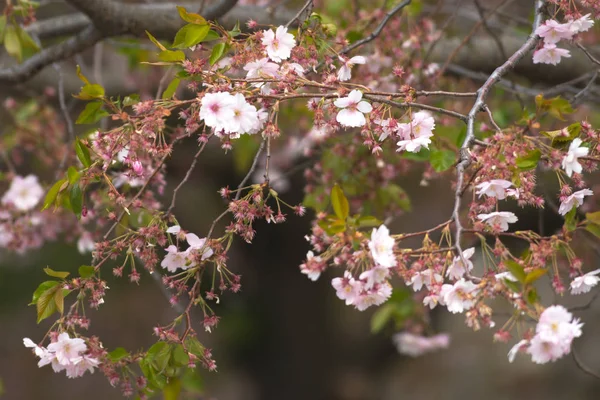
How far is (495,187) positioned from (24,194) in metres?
1.47

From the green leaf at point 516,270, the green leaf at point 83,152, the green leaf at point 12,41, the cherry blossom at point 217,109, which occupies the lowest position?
the green leaf at point 12,41

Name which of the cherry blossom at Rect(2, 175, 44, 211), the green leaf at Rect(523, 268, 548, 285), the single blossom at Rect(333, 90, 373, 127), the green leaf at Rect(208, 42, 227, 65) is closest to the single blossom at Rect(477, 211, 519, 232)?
the green leaf at Rect(523, 268, 548, 285)

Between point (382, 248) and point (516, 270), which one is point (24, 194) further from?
point (516, 270)

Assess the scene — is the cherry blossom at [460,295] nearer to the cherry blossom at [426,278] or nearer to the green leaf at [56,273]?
the cherry blossom at [426,278]

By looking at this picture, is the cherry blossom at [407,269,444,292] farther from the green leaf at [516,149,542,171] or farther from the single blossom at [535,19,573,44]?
the single blossom at [535,19,573,44]

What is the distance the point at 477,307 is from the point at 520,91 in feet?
3.50

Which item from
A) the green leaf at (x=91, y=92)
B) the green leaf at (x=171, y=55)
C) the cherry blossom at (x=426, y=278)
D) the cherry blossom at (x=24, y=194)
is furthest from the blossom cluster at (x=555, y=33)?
the cherry blossom at (x=24, y=194)

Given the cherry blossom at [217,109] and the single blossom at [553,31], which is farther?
the single blossom at [553,31]

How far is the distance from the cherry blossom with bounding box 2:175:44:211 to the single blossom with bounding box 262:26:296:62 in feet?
3.47

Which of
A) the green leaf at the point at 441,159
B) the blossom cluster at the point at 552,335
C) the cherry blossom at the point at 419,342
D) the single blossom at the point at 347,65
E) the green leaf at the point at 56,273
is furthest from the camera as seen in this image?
the cherry blossom at the point at 419,342

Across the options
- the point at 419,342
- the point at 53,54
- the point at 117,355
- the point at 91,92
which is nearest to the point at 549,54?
the point at 91,92

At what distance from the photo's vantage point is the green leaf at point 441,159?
1.36 meters

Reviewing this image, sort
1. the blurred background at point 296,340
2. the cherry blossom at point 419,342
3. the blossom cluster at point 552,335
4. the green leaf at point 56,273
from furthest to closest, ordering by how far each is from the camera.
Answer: the blurred background at point 296,340 < the cherry blossom at point 419,342 < the green leaf at point 56,273 < the blossom cluster at point 552,335

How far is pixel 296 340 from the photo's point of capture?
407 cm
